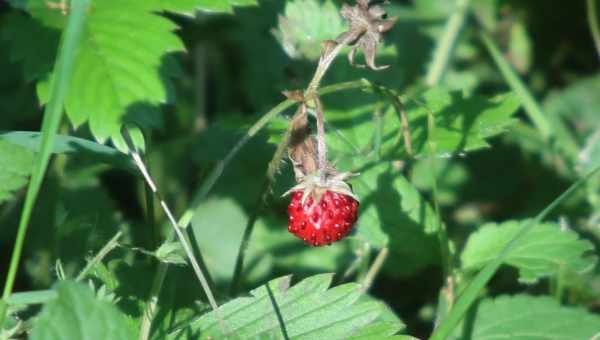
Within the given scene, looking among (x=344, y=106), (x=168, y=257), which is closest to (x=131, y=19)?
(x=168, y=257)

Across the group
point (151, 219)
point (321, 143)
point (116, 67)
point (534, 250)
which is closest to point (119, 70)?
point (116, 67)

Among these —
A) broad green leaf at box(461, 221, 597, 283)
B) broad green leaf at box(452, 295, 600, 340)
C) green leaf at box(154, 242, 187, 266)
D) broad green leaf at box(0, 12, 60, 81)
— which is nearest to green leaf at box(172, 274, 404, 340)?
green leaf at box(154, 242, 187, 266)

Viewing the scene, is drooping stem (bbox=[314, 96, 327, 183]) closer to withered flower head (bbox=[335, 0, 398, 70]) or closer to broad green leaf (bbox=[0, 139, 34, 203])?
withered flower head (bbox=[335, 0, 398, 70])

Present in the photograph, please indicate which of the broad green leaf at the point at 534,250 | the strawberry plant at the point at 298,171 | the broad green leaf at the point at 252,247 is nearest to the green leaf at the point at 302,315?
the strawberry plant at the point at 298,171

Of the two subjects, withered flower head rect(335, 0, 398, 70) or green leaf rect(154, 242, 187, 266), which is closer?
green leaf rect(154, 242, 187, 266)

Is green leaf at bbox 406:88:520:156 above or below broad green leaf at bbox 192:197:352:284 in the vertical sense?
above

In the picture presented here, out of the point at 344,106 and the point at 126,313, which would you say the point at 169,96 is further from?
the point at 344,106

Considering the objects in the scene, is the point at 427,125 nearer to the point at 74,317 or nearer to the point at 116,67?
the point at 116,67
